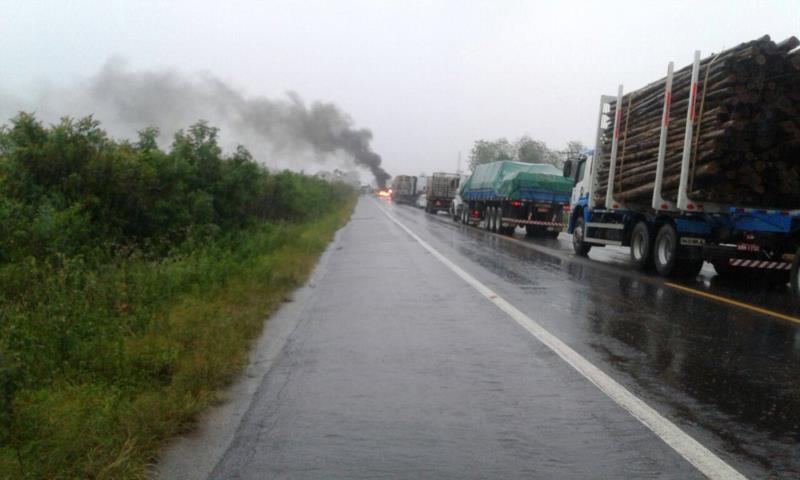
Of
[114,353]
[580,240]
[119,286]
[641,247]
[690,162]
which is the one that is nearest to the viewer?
[114,353]

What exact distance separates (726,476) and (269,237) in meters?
13.6

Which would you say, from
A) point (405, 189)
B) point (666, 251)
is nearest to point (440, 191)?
point (405, 189)

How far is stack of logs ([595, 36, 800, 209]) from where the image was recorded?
506 inches

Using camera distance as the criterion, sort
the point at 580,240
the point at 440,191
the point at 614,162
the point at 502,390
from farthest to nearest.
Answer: the point at 440,191
the point at 580,240
the point at 614,162
the point at 502,390

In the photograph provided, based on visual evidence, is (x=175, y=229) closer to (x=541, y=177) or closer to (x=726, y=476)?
(x=726, y=476)

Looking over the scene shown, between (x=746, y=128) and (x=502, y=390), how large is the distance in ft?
29.1

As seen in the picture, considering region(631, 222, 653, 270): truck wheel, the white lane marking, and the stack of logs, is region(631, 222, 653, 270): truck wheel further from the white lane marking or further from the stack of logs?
the white lane marking

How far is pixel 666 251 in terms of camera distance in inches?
585

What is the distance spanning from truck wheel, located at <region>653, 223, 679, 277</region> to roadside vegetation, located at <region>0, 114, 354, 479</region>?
21.9 ft

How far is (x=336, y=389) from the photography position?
20.3 ft

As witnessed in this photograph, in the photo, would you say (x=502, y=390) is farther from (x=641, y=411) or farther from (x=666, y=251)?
(x=666, y=251)

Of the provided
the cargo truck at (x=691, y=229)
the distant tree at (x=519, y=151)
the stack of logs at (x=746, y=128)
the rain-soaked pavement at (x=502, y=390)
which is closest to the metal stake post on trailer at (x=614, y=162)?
the cargo truck at (x=691, y=229)

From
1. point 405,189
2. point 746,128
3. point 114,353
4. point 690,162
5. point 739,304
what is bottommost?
point 114,353

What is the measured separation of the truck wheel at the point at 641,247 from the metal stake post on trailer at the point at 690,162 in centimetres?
203
